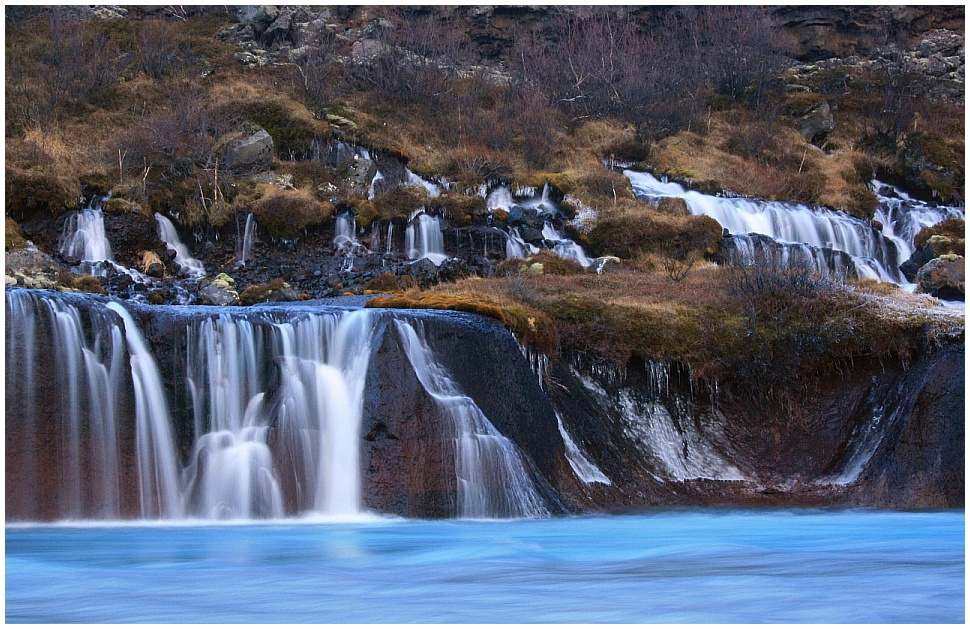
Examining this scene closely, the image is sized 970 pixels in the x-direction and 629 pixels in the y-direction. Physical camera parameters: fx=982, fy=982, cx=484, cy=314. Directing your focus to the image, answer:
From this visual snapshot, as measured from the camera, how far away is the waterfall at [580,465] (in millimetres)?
14367

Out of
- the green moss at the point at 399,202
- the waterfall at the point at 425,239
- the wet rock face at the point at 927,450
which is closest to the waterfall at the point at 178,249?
the green moss at the point at 399,202

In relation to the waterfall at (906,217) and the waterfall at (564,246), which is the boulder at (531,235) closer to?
the waterfall at (564,246)

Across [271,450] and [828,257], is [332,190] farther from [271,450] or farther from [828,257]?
[271,450]

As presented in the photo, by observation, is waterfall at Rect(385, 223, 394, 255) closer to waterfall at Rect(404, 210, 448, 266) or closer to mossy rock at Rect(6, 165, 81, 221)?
waterfall at Rect(404, 210, 448, 266)

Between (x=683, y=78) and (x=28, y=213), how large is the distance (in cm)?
2869

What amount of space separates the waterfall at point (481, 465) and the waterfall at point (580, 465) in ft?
5.38

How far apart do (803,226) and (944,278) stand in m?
6.12

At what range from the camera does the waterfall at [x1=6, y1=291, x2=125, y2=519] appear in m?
11.8

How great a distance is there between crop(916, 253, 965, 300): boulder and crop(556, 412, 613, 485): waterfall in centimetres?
1388

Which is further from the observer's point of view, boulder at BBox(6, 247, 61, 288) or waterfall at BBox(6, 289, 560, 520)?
boulder at BBox(6, 247, 61, 288)

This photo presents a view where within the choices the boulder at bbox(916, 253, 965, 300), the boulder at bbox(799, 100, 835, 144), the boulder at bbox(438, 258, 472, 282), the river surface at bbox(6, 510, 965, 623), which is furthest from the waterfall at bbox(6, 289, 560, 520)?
the boulder at bbox(799, 100, 835, 144)

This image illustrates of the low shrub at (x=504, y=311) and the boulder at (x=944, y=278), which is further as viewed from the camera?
the boulder at (x=944, y=278)

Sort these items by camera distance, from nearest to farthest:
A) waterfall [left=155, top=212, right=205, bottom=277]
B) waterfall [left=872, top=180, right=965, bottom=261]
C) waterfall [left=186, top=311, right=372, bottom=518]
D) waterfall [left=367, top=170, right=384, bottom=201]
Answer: waterfall [left=186, top=311, right=372, bottom=518], waterfall [left=155, top=212, right=205, bottom=277], waterfall [left=367, top=170, right=384, bottom=201], waterfall [left=872, top=180, right=965, bottom=261]

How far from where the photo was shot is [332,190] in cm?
2983
